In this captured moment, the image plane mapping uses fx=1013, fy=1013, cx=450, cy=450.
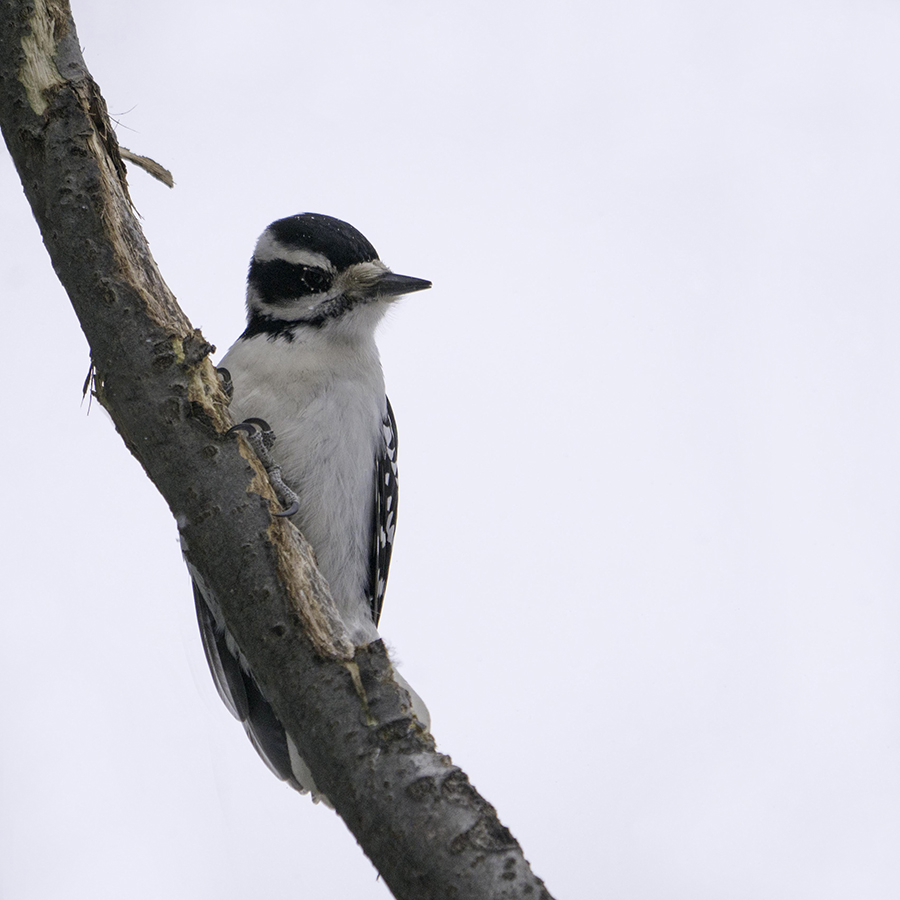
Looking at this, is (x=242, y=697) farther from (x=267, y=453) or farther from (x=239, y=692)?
(x=267, y=453)

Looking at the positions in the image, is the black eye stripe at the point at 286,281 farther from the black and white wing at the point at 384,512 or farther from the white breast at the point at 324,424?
the black and white wing at the point at 384,512

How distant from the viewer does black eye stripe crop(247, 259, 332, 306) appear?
3.48 m

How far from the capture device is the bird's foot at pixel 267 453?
9.64ft

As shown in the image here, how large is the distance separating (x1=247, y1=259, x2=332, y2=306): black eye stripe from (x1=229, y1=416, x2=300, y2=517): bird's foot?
54 cm

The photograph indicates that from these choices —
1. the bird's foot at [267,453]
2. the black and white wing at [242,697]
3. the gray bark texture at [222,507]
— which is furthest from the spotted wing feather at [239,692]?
the gray bark texture at [222,507]

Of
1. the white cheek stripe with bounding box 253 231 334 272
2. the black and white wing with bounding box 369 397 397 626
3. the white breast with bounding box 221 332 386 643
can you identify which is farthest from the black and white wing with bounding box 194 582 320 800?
the white cheek stripe with bounding box 253 231 334 272

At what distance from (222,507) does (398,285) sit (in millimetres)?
1425

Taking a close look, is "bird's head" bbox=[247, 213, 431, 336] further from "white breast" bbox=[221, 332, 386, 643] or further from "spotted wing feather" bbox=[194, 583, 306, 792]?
"spotted wing feather" bbox=[194, 583, 306, 792]

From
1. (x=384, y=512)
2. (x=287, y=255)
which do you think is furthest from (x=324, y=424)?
(x=287, y=255)

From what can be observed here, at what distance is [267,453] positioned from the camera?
3.19 meters

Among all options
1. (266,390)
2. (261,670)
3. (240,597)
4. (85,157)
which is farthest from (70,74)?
(261,670)

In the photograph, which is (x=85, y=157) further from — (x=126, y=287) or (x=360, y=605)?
(x=360, y=605)

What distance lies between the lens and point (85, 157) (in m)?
2.42

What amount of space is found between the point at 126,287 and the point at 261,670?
946 millimetres
